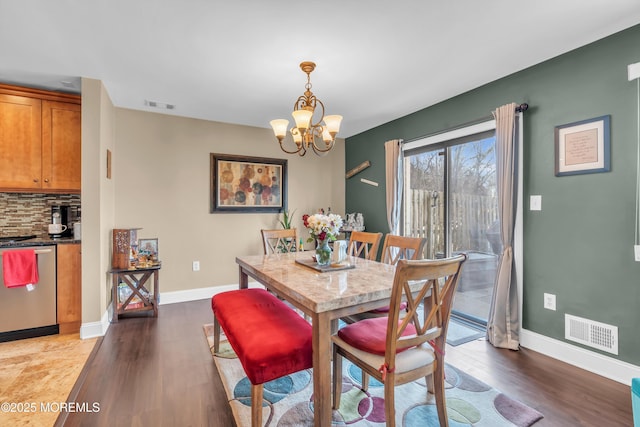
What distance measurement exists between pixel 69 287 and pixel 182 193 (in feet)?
5.18

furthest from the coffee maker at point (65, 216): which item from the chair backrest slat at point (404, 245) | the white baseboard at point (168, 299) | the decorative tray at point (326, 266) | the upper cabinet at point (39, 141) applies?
the chair backrest slat at point (404, 245)

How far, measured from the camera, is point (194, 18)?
1.96 metres

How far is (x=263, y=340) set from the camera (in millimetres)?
1567

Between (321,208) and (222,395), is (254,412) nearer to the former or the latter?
(222,395)

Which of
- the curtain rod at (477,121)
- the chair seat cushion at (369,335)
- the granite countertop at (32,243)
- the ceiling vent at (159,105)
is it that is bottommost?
the chair seat cushion at (369,335)

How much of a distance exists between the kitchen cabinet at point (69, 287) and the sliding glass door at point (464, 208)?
12.7ft

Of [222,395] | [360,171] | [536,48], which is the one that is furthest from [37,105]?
[536,48]

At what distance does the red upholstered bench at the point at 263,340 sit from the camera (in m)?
1.45

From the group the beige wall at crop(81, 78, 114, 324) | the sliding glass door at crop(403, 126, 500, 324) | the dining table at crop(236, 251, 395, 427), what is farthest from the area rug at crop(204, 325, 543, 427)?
the beige wall at crop(81, 78, 114, 324)

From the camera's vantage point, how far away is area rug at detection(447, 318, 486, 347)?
9.14ft

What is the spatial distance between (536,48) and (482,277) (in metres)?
2.18

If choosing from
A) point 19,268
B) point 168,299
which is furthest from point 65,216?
point 168,299

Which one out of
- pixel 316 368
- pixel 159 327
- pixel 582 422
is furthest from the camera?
pixel 159 327

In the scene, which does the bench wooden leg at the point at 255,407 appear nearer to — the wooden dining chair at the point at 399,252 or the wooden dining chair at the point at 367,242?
the wooden dining chair at the point at 399,252
